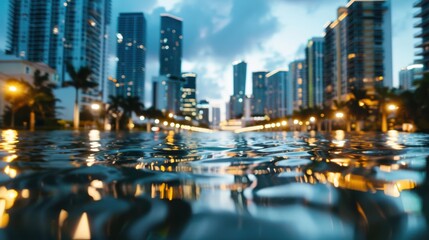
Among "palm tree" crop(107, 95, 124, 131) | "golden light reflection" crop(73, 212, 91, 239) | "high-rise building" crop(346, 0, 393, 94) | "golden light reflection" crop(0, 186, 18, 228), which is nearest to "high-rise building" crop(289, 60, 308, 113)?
"high-rise building" crop(346, 0, 393, 94)

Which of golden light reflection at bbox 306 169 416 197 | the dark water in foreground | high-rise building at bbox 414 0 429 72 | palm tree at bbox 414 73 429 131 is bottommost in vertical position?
the dark water in foreground

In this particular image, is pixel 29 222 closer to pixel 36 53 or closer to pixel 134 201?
pixel 134 201

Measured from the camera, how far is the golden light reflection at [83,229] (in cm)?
148

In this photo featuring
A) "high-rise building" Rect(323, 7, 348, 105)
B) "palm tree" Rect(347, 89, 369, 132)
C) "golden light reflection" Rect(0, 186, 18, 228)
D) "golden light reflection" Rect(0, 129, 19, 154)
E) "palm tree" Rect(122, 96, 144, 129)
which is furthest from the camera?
"high-rise building" Rect(323, 7, 348, 105)

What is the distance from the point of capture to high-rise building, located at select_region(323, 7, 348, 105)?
112 metres

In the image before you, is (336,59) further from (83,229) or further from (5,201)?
(83,229)

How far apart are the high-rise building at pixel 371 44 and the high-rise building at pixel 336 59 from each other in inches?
262

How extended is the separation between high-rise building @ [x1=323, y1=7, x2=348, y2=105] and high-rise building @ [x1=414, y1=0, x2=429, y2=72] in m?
35.7

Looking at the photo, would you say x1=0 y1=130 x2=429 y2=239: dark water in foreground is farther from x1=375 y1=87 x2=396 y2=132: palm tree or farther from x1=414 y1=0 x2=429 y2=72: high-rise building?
x1=414 y1=0 x2=429 y2=72: high-rise building

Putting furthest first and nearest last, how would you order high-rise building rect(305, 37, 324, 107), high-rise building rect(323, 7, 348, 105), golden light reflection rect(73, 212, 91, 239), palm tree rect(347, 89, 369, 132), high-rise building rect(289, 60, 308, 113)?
high-rise building rect(289, 60, 308, 113), high-rise building rect(305, 37, 324, 107), high-rise building rect(323, 7, 348, 105), palm tree rect(347, 89, 369, 132), golden light reflection rect(73, 212, 91, 239)

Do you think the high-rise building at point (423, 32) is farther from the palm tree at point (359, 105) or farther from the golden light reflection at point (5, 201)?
the golden light reflection at point (5, 201)

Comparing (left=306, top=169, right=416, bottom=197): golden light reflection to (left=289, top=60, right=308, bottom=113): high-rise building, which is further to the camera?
(left=289, top=60, right=308, bottom=113): high-rise building

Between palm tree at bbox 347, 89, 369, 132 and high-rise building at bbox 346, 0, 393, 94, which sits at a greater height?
high-rise building at bbox 346, 0, 393, 94

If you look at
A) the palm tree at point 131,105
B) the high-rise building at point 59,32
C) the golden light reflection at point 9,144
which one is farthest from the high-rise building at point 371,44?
the golden light reflection at point 9,144
